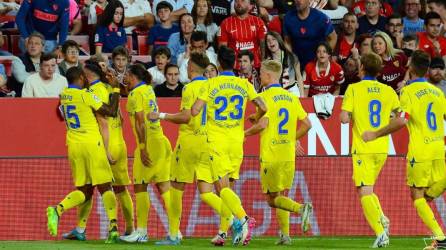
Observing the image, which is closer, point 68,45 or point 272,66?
point 272,66

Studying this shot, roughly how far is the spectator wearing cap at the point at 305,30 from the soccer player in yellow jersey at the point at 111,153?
5.17m

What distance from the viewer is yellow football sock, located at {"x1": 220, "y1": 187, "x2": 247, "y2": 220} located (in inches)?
656

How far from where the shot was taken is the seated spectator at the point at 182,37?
73.0 ft

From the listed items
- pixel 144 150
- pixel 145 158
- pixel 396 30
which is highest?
pixel 396 30

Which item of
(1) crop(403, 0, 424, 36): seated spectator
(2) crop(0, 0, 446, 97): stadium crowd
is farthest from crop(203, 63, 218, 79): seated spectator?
(1) crop(403, 0, 424, 36): seated spectator

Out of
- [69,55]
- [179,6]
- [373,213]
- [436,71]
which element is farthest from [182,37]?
[373,213]

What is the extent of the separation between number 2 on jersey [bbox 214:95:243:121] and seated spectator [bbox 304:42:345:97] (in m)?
4.59

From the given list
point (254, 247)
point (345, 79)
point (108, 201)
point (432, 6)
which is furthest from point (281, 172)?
point (432, 6)

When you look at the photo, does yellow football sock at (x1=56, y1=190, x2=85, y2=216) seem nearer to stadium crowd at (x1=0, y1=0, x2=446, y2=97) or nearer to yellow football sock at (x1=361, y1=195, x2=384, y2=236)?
stadium crowd at (x1=0, y1=0, x2=446, y2=97)

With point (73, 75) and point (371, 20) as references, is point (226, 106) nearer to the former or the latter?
point (73, 75)

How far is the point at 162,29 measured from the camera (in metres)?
22.9

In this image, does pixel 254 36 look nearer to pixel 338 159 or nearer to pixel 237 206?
pixel 338 159

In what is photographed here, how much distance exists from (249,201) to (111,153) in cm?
260

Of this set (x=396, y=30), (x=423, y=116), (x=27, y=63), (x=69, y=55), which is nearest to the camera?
(x=423, y=116)
